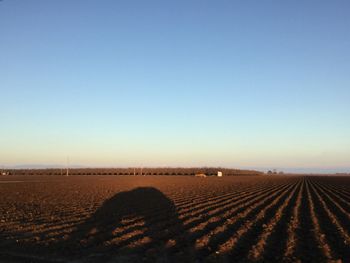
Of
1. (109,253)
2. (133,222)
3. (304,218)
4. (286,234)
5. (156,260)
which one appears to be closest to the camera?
(156,260)

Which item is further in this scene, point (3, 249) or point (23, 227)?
point (23, 227)

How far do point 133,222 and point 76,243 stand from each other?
4247mm

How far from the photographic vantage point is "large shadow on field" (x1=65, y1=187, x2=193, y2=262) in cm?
948

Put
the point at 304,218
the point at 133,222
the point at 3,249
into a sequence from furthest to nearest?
the point at 304,218 → the point at 133,222 → the point at 3,249

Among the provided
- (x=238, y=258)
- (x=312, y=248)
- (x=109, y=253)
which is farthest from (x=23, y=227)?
(x=312, y=248)

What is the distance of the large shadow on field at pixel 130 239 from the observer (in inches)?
373

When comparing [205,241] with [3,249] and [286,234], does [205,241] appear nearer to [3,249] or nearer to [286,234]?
[286,234]

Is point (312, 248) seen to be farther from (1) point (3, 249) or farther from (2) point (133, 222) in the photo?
(1) point (3, 249)

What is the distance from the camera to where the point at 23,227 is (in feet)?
46.1

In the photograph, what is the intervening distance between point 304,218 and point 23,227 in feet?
34.8

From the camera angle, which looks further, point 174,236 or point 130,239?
point 174,236

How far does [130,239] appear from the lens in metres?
11.4

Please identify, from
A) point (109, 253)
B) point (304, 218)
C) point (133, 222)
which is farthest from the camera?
point (304, 218)

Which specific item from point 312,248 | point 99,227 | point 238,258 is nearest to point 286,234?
point 312,248
